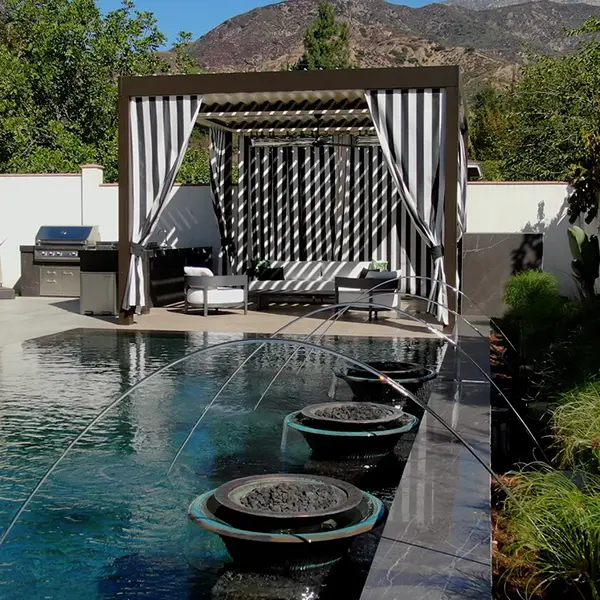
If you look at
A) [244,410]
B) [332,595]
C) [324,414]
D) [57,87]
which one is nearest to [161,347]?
[244,410]

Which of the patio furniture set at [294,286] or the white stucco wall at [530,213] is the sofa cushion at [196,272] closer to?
the patio furniture set at [294,286]

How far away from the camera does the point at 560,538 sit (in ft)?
10.6

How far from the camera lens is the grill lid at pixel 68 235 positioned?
16.4 meters

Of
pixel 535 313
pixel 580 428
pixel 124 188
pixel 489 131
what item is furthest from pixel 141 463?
pixel 489 131

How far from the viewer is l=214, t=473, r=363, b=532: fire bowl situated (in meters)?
3.67

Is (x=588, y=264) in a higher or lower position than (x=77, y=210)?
lower

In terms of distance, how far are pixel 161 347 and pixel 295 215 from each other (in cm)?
729

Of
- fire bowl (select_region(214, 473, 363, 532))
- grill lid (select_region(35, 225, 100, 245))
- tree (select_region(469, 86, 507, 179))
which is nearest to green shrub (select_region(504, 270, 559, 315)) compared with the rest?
fire bowl (select_region(214, 473, 363, 532))

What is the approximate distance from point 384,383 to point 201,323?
5.63 m

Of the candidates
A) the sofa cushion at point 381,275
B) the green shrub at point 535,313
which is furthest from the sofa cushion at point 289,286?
the green shrub at point 535,313

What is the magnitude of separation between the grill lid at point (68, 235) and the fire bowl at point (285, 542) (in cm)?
1325

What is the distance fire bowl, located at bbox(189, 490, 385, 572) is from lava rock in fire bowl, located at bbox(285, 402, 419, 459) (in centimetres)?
158

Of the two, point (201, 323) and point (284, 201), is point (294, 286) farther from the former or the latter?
point (201, 323)

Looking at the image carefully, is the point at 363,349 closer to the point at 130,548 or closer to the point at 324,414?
the point at 324,414
